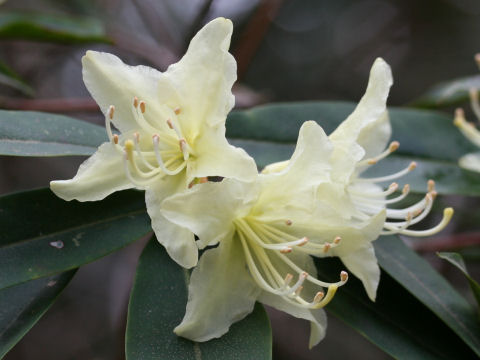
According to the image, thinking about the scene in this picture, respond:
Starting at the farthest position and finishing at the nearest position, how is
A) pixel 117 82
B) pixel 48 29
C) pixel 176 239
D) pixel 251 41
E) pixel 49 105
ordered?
pixel 251 41
pixel 48 29
pixel 49 105
pixel 117 82
pixel 176 239

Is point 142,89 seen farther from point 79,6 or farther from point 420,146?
point 79,6

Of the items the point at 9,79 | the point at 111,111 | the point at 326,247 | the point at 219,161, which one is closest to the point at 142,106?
the point at 111,111

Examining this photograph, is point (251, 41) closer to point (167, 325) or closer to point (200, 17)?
point (200, 17)

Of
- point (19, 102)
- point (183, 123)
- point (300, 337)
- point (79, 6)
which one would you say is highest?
point (183, 123)

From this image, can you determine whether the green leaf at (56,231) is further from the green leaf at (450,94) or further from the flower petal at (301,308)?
the green leaf at (450,94)

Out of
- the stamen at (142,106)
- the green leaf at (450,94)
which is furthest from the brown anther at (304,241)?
the green leaf at (450,94)

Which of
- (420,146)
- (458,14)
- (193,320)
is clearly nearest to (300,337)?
(420,146)
